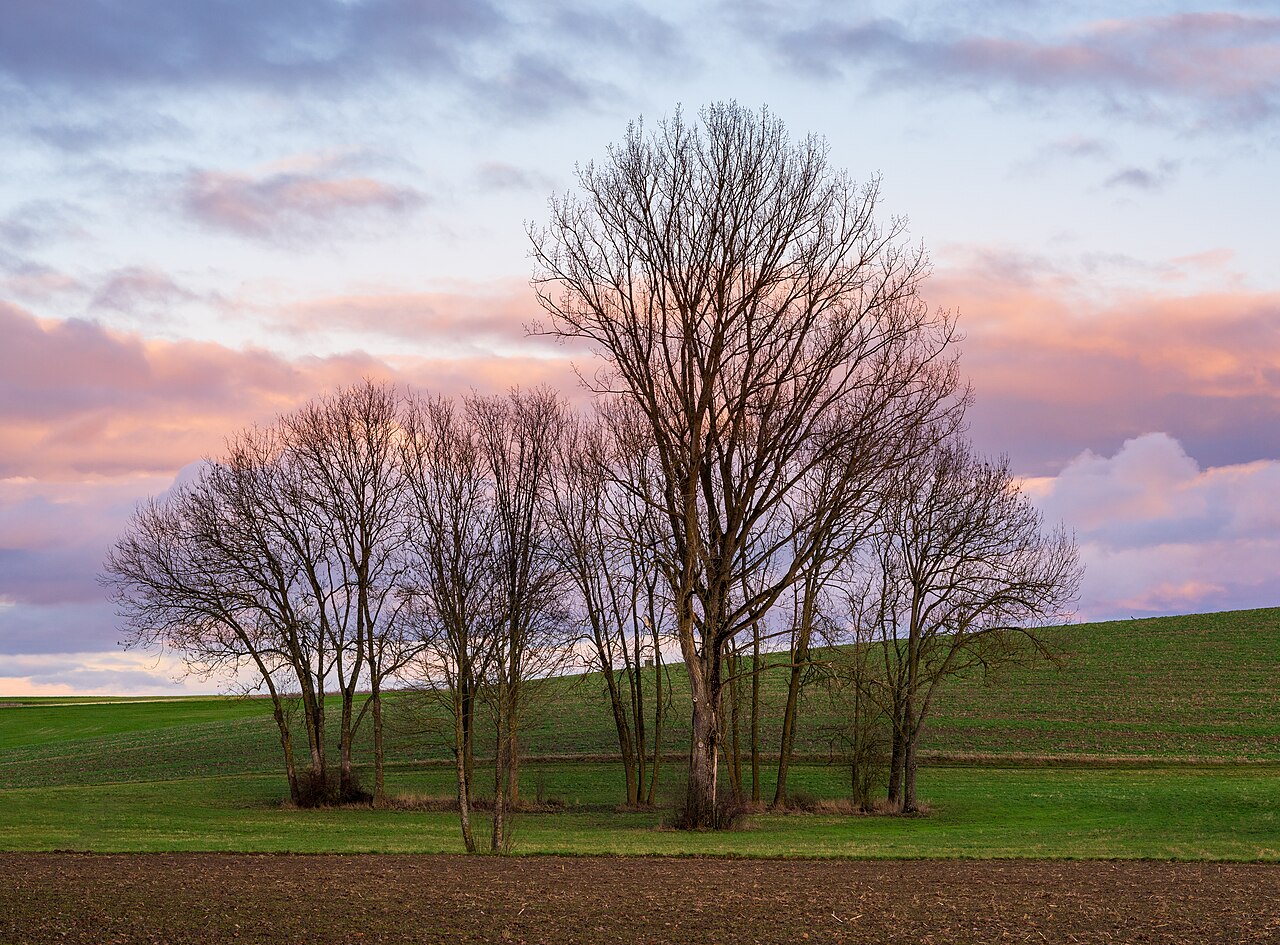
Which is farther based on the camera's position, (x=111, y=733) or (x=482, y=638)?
(x=111, y=733)

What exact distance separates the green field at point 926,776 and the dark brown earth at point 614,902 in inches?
169

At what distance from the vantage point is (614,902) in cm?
1480

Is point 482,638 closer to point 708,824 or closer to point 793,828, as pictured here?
point 708,824

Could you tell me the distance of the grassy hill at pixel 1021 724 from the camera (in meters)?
50.2

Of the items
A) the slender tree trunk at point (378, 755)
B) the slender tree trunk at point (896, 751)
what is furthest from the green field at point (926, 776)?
the slender tree trunk at point (896, 751)

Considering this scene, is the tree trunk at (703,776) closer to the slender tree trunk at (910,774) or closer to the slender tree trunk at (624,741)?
the slender tree trunk at (910,774)

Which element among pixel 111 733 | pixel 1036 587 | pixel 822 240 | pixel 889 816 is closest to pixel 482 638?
pixel 822 240

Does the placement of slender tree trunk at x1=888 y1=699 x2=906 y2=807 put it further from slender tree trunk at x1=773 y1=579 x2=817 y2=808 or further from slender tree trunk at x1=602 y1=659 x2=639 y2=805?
slender tree trunk at x1=602 y1=659 x2=639 y2=805

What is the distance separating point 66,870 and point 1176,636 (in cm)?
7446

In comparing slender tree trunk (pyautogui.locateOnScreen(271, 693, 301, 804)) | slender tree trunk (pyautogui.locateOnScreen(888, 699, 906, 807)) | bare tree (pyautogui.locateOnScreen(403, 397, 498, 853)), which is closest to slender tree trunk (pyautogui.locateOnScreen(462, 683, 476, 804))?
bare tree (pyautogui.locateOnScreen(403, 397, 498, 853))

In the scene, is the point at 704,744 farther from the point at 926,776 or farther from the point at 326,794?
the point at 926,776

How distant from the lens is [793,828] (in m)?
30.8

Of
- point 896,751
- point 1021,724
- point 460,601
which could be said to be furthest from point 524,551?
point 1021,724

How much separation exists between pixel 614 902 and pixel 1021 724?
44089 millimetres
